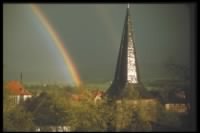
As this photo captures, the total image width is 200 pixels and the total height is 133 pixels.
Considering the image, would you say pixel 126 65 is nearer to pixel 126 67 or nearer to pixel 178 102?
pixel 126 67

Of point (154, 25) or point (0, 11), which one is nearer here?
point (0, 11)

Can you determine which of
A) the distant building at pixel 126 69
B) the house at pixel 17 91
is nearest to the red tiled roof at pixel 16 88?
the house at pixel 17 91

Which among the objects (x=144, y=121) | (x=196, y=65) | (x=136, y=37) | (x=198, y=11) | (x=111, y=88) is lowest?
(x=144, y=121)

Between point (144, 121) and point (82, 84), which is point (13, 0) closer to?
point (82, 84)

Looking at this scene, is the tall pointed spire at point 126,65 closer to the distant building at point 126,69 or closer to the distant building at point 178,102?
the distant building at point 126,69

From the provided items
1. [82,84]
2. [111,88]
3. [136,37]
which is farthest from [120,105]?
[136,37]

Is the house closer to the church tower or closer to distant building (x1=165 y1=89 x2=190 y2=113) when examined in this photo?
the church tower

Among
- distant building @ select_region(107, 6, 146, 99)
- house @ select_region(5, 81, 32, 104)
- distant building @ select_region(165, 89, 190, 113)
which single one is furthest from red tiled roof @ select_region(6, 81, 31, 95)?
distant building @ select_region(165, 89, 190, 113)
